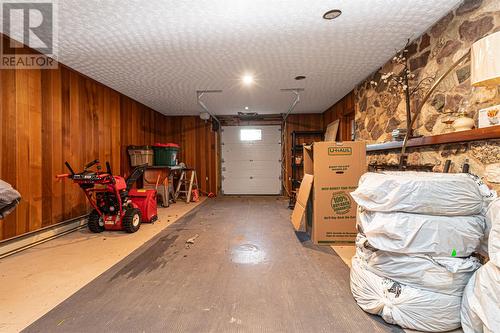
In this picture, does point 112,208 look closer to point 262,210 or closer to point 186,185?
point 262,210

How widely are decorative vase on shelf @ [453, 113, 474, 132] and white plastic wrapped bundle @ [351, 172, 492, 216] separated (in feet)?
2.00

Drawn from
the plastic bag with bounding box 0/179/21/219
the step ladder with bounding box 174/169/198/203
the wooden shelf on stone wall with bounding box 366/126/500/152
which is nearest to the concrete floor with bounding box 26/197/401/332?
the plastic bag with bounding box 0/179/21/219

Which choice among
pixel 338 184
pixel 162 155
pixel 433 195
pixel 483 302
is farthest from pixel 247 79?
pixel 483 302

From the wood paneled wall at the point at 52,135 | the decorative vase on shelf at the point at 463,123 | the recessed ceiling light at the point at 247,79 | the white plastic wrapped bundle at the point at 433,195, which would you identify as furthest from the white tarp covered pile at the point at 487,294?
the wood paneled wall at the point at 52,135

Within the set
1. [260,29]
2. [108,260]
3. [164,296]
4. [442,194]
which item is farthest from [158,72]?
[442,194]

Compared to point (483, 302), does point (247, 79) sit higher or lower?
higher

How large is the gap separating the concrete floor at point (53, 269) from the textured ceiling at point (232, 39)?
232cm

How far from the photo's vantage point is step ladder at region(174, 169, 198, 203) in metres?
5.60

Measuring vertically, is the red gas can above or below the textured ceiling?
below

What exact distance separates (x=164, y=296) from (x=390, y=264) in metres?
1.55

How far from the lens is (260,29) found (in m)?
2.29

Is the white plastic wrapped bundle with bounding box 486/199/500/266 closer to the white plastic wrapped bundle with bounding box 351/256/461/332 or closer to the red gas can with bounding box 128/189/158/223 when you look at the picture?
the white plastic wrapped bundle with bounding box 351/256/461/332

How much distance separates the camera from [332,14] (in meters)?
2.07

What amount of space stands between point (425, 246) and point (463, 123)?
1175 millimetres
